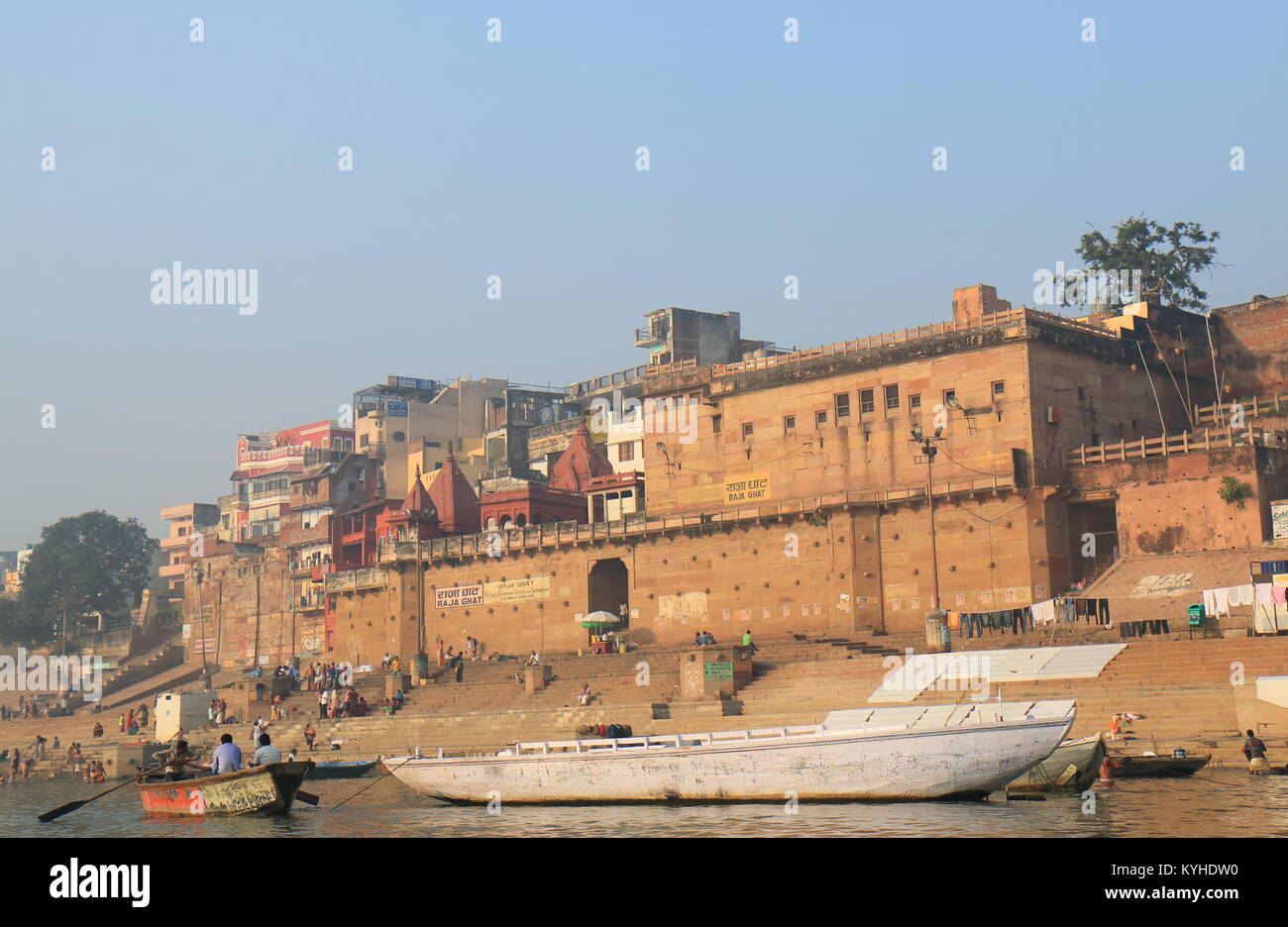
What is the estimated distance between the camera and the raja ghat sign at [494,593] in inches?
2216

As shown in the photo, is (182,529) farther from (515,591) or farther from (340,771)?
(340,771)

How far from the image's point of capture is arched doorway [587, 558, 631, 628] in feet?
180

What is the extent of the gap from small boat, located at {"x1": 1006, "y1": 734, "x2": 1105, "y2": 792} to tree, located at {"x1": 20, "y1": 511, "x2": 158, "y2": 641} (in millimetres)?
78993

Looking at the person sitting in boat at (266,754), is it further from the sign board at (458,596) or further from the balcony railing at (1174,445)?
the sign board at (458,596)

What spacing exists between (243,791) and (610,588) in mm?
31750

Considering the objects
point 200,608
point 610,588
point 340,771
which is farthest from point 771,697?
point 200,608

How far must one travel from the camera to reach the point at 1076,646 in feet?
115

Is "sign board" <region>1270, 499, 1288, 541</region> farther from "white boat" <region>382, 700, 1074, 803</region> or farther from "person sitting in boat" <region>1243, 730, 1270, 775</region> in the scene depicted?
"white boat" <region>382, 700, 1074, 803</region>

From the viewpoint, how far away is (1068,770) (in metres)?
23.6
